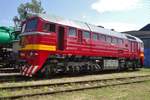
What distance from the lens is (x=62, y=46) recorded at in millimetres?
16609

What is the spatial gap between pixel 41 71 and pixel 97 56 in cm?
587

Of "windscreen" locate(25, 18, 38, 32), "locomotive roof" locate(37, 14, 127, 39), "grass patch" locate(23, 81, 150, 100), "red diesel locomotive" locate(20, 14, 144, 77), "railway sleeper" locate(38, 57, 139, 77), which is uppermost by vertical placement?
"locomotive roof" locate(37, 14, 127, 39)

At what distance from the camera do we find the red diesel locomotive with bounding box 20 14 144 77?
49.8 feet

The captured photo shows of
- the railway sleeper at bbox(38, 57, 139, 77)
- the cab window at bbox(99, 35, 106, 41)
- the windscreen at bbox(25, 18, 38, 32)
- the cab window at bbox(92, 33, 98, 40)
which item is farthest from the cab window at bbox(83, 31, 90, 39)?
the windscreen at bbox(25, 18, 38, 32)

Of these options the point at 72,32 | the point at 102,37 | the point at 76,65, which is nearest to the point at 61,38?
the point at 72,32

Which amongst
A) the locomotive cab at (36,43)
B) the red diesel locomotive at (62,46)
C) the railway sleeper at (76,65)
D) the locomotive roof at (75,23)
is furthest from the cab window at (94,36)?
the locomotive cab at (36,43)

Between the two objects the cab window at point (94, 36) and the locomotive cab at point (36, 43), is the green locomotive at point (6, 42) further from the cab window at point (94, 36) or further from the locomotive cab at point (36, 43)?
the cab window at point (94, 36)

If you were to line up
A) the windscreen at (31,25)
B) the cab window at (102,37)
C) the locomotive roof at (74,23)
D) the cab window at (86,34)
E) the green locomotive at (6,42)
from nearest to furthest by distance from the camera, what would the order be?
1. the windscreen at (31,25)
2. the locomotive roof at (74,23)
3. the cab window at (86,34)
4. the green locomotive at (6,42)
5. the cab window at (102,37)

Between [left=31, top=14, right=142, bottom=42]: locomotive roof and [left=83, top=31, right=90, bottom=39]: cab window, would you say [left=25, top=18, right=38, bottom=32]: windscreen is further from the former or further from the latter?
[left=83, top=31, right=90, bottom=39]: cab window

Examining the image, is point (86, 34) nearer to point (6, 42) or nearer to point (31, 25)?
point (31, 25)

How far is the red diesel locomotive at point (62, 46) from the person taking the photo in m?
15.2

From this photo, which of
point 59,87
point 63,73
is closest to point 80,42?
point 63,73

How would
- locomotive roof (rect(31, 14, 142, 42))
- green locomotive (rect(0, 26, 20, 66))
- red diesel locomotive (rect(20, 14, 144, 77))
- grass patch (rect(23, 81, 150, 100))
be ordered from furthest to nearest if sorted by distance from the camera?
1. green locomotive (rect(0, 26, 20, 66))
2. locomotive roof (rect(31, 14, 142, 42))
3. red diesel locomotive (rect(20, 14, 144, 77))
4. grass patch (rect(23, 81, 150, 100))

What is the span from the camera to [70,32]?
56.2 ft
